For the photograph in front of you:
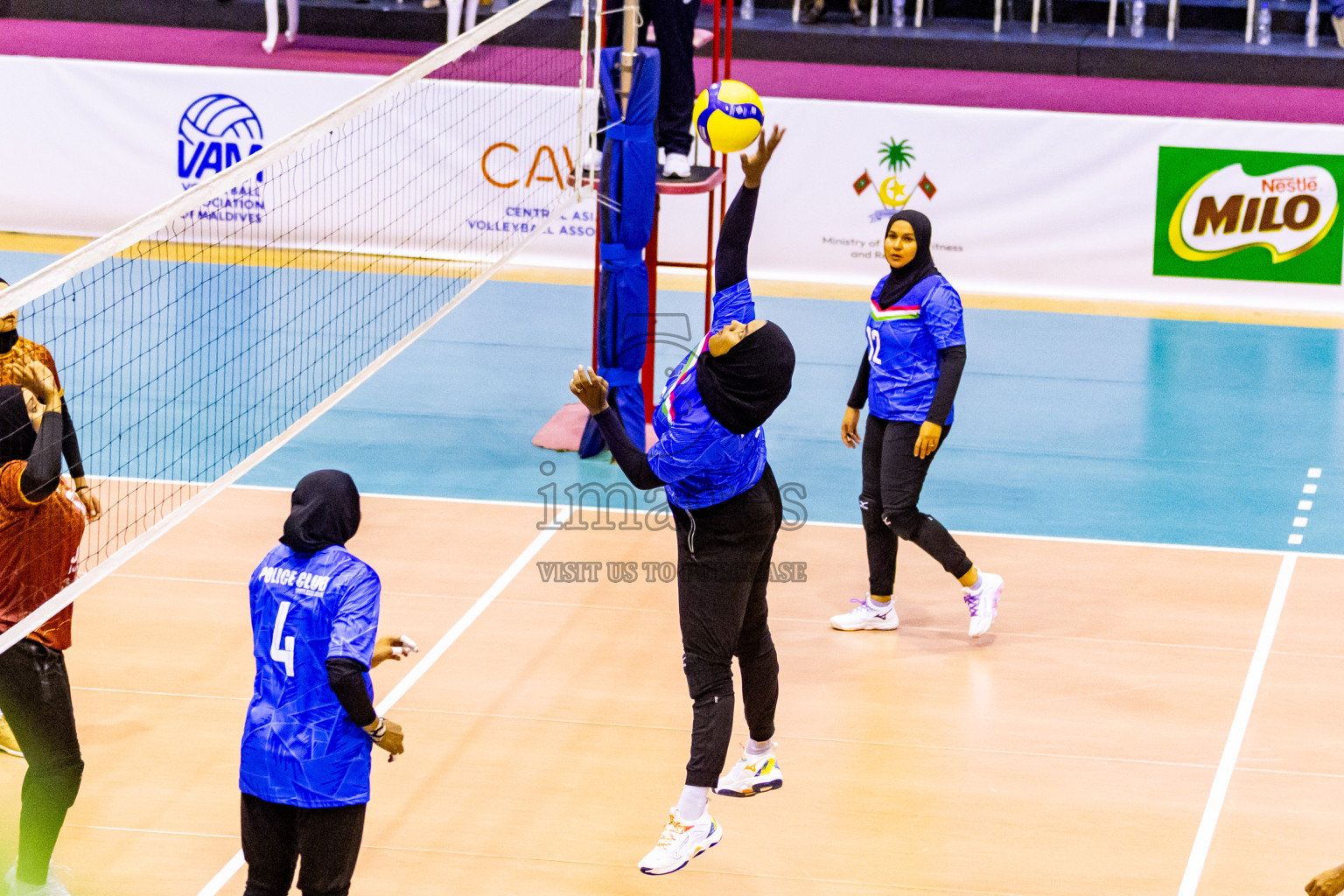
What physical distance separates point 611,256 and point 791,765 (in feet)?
15.2

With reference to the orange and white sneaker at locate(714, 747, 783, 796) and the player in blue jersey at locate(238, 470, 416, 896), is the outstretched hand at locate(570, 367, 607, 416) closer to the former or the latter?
the player in blue jersey at locate(238, 470, 416, 896)

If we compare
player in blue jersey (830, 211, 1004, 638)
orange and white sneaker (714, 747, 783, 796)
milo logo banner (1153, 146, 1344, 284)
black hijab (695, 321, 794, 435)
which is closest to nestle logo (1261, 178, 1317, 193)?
milo logo banner (1153, 146, 1344, 284)

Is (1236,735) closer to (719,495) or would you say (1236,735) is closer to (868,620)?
(868,620)

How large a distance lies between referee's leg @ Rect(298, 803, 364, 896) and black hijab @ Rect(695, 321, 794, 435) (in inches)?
69.1

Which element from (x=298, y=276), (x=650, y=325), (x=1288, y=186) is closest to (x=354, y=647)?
(x=650, y=325)

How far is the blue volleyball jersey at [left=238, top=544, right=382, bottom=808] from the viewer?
4.79 metres

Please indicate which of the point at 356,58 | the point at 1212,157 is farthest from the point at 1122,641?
the point at 356,58

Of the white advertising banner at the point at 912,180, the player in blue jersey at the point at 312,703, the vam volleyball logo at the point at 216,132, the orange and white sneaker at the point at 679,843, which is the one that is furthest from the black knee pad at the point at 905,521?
the vam volleyball logo at the point at 216,132

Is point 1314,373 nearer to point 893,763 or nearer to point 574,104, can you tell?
point 574,104

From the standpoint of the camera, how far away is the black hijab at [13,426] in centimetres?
543

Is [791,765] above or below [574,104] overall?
below

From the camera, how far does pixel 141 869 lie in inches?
238

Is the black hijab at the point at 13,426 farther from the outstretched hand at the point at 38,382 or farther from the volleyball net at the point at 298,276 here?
the volleyball net at the point at 298,276

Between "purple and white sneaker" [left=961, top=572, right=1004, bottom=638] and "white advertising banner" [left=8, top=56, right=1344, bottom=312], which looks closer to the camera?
"purple and white sneaker" [left=961, top=572, right=1004, bottom=638]
